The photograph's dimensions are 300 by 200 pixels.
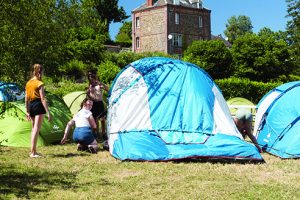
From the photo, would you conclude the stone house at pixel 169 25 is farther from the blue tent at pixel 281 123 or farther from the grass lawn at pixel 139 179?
the grass lawn at pixel 139 179

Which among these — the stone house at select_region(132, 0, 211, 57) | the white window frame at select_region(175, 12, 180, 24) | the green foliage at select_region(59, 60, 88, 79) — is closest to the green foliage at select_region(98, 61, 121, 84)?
the green foliage at select_region(59, 60, 88, 79)

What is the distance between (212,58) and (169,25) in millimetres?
14304

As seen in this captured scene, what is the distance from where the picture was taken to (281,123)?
9.02m

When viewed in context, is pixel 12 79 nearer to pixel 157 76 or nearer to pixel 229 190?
pixel 157 76

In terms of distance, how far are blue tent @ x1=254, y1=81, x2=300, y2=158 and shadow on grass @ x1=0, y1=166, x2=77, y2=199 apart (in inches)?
164

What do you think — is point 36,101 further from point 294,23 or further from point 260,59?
point 294,23

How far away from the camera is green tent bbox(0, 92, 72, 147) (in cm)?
967

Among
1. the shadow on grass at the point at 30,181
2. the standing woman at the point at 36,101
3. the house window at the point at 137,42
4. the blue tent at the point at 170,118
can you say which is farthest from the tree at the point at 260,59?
the shadow on grass at the point at 30,181

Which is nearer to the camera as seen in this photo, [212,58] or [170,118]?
[170,118]

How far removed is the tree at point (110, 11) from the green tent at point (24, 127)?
139ft

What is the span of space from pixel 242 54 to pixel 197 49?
3.95 metres

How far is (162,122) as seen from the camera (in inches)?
340

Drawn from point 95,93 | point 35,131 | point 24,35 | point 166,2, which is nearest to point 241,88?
point 95,93

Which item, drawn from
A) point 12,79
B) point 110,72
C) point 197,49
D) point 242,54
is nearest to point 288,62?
point 242,54
